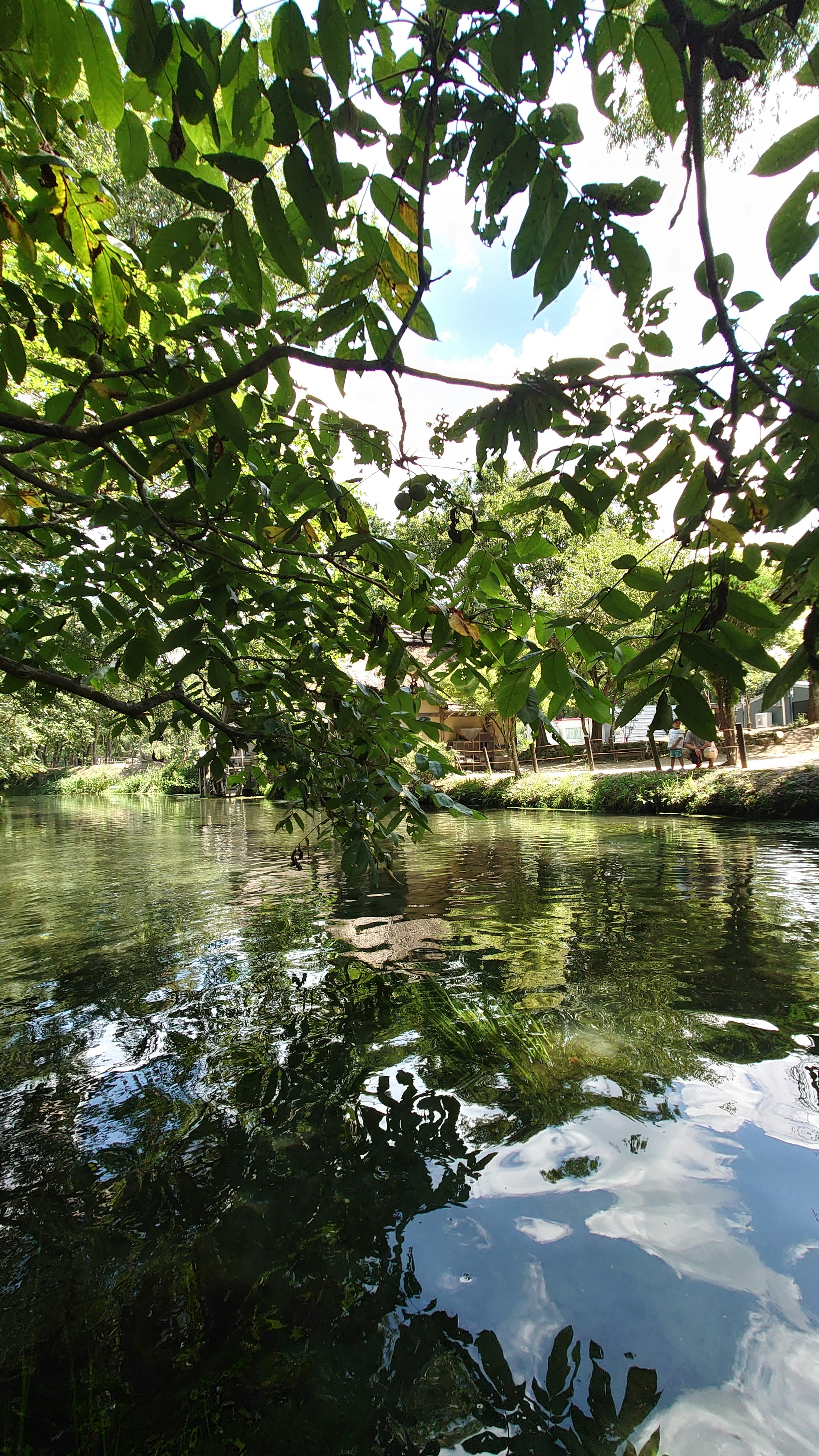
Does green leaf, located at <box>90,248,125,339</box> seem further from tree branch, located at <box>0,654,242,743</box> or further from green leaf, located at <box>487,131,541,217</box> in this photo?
tree branch, located at <box>0,654,242,743</box>

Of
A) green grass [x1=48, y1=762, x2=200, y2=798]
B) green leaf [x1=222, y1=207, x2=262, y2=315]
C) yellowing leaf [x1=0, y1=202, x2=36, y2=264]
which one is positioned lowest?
green grass [x1=48, y1=762, x2=200, y2=798]

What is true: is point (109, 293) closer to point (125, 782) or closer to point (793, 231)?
point (793, 231)

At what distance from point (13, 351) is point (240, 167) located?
130cm

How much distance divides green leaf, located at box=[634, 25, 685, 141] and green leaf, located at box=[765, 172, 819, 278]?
0.89 ft

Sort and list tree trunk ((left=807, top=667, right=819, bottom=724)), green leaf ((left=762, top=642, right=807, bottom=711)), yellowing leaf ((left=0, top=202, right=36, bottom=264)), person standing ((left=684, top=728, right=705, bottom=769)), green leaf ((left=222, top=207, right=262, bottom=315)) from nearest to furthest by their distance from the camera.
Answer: green leaf ((left=762, top=642, right=807, bottom=711)) < green leaf ((left=222, top=207, right=262, bottom=315)) < yellowing leaf ((left=0, top=202, right=36, bottom=264)) < tree trunk ((left=807, top=667, right=819, bottom=724)) < person standing ((left=684, top=728, right=705, bottom=769))

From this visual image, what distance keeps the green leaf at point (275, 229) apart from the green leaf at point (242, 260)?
0.06 meters

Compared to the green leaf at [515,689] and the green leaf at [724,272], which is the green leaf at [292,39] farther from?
the green leaf at [515,689]

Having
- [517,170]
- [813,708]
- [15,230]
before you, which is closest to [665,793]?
[813,708]

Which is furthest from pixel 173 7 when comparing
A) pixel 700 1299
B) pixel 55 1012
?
pixel 55 1012

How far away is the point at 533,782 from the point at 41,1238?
20.6 meters

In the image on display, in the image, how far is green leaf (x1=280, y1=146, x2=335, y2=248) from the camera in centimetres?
107

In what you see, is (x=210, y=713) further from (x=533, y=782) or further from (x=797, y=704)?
(x=797, y=704)

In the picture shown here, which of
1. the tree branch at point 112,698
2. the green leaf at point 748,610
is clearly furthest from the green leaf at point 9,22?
the tree branch at point 112,698

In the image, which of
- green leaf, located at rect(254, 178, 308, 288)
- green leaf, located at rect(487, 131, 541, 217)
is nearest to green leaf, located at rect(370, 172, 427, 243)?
green leaf, located at rect(487, 131, 541, 217)
